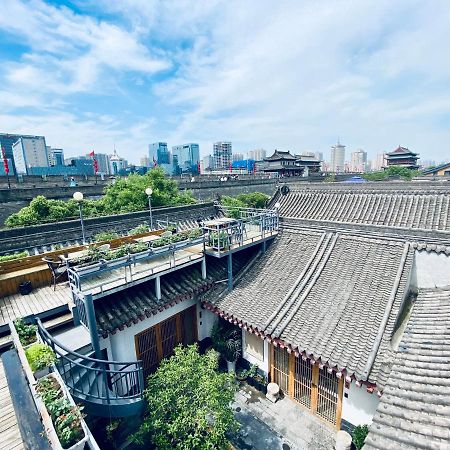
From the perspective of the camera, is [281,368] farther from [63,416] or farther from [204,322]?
[63,416]

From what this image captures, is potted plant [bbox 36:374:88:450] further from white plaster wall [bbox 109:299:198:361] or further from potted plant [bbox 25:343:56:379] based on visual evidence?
white plaster wall [bbox 109:299:198:361]

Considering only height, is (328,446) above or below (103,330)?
below

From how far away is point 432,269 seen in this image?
10.4m

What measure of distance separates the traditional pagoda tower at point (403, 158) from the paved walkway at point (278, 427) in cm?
7476

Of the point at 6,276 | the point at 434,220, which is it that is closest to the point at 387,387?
the point at 434,220

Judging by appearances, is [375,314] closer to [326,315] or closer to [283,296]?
[326,315]

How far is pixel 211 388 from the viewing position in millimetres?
6895

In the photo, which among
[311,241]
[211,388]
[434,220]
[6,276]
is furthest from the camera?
[311,241]

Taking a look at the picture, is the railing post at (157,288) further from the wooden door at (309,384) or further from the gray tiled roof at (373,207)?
the gray tiled roof at (373,207)

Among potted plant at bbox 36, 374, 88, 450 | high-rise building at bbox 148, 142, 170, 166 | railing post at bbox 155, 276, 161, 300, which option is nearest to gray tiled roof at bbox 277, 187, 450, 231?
railing post at bbox 155, 276, 161, 300

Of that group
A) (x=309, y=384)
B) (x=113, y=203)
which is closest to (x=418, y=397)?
(x=309, y=384)

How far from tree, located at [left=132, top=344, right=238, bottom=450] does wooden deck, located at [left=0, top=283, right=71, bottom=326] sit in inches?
A: 165

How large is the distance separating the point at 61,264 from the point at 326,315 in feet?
32.6

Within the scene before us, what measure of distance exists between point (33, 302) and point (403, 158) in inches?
3231
